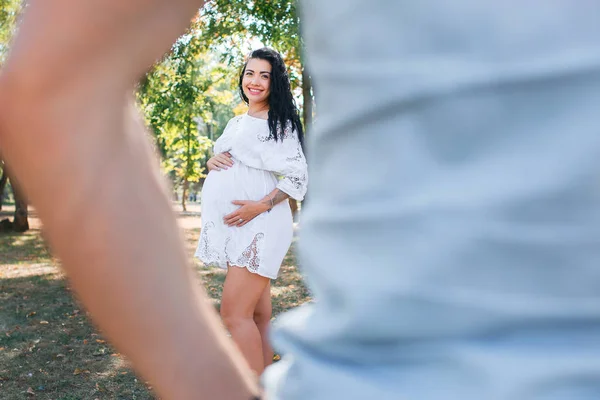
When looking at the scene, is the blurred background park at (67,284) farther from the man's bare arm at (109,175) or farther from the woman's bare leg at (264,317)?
the woman's bare leg at (264,317)

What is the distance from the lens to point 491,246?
0.55 m

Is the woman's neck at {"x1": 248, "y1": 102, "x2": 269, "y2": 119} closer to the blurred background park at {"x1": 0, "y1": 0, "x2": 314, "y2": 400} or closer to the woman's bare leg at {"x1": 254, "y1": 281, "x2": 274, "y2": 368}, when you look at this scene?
the blurred background park at {"x1": 0, "y1": 0, "x2": 314, "y2": 400}

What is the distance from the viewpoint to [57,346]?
6.03 m

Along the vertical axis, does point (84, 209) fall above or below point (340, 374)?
above


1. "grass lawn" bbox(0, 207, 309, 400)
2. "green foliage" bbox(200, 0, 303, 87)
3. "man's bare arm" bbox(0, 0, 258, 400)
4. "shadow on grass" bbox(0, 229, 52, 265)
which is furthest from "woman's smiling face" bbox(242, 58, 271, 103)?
"shadow on grass" bbox(0, 229, 52, 265)

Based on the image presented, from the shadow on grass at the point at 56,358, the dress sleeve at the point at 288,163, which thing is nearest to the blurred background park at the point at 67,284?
the shadow on grass at the point at 56,358

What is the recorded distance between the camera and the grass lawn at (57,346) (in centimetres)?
488

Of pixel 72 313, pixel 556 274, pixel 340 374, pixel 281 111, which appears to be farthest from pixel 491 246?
pixel 72 313

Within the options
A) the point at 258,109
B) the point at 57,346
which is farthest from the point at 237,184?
the point at 57,346

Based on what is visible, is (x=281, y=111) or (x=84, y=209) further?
(x=281, y=111)

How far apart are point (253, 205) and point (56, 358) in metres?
2.70

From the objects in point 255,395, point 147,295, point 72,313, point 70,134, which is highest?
point 70,134

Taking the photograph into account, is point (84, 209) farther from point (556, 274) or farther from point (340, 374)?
point (556, 274)

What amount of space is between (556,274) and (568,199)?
6cm
